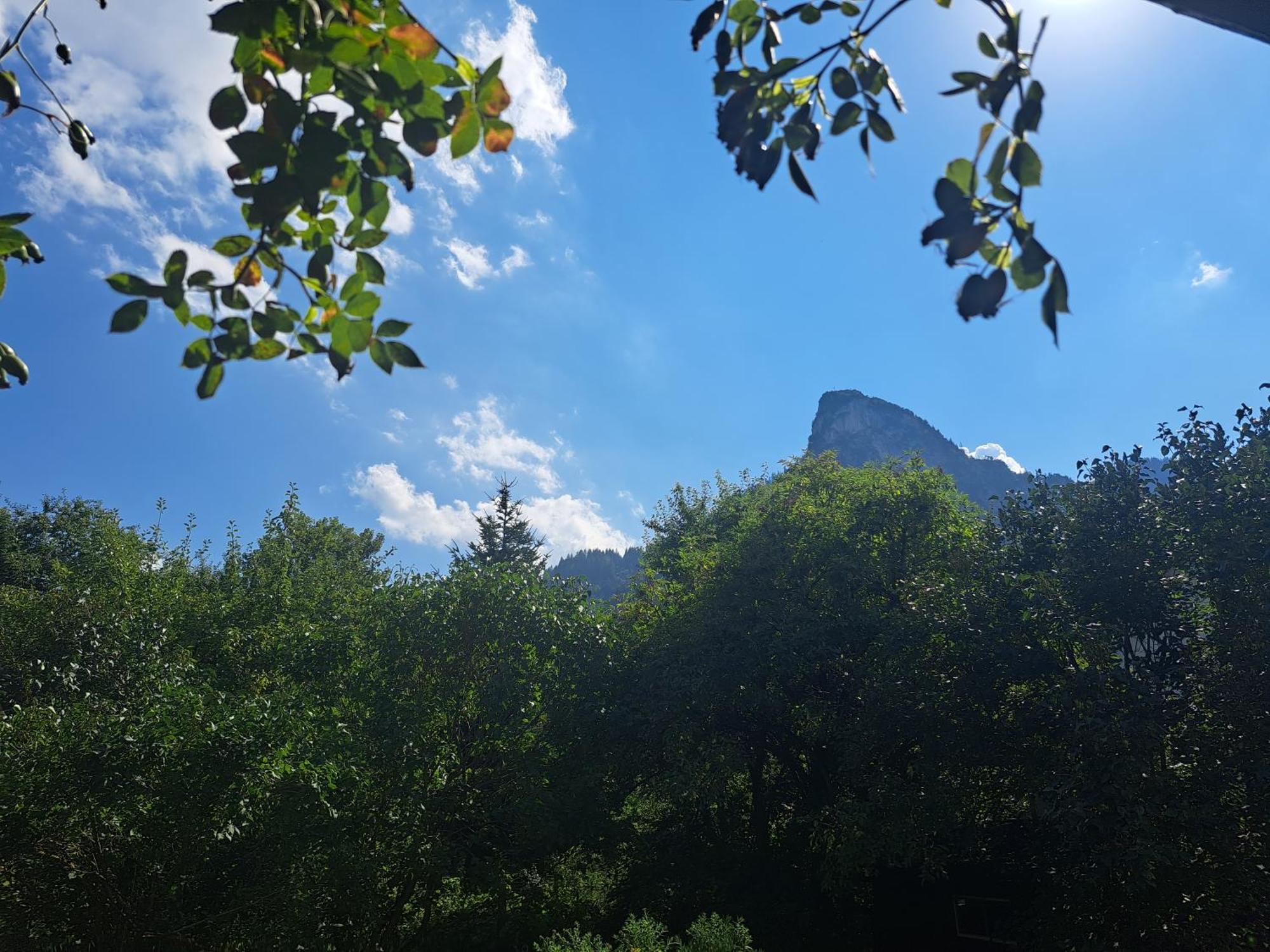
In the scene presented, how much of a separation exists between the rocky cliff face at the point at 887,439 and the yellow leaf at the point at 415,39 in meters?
120

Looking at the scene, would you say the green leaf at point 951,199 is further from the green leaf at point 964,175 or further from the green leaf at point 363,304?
the green leaf at point 363,304

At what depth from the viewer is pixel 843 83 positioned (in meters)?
2.07

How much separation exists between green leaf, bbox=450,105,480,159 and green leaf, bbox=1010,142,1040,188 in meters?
1.18

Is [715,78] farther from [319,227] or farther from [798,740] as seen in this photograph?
[798,740]

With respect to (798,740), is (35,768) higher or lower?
lower

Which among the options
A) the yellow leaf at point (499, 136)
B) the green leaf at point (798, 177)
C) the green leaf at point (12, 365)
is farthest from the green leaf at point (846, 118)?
the green leaf at point (12, 365)

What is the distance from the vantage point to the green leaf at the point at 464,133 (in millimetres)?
1701

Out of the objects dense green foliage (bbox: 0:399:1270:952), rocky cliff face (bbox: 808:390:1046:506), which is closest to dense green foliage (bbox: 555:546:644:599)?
rocky cliff face (bbox: 808:390:1046:506)

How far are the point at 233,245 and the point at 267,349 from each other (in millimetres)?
267

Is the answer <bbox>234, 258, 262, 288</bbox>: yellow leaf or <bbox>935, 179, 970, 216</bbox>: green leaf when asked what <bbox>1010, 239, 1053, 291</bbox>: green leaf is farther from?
<bbox>234, 258, 262, 288</bbox>: yellow leaf

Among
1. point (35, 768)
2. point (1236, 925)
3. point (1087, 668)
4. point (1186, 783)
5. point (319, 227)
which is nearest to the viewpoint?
point (319, 227)

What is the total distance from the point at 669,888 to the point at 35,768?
35.5 ft

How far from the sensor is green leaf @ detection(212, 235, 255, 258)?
6.04 feet

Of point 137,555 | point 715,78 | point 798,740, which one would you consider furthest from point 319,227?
point 137,555
